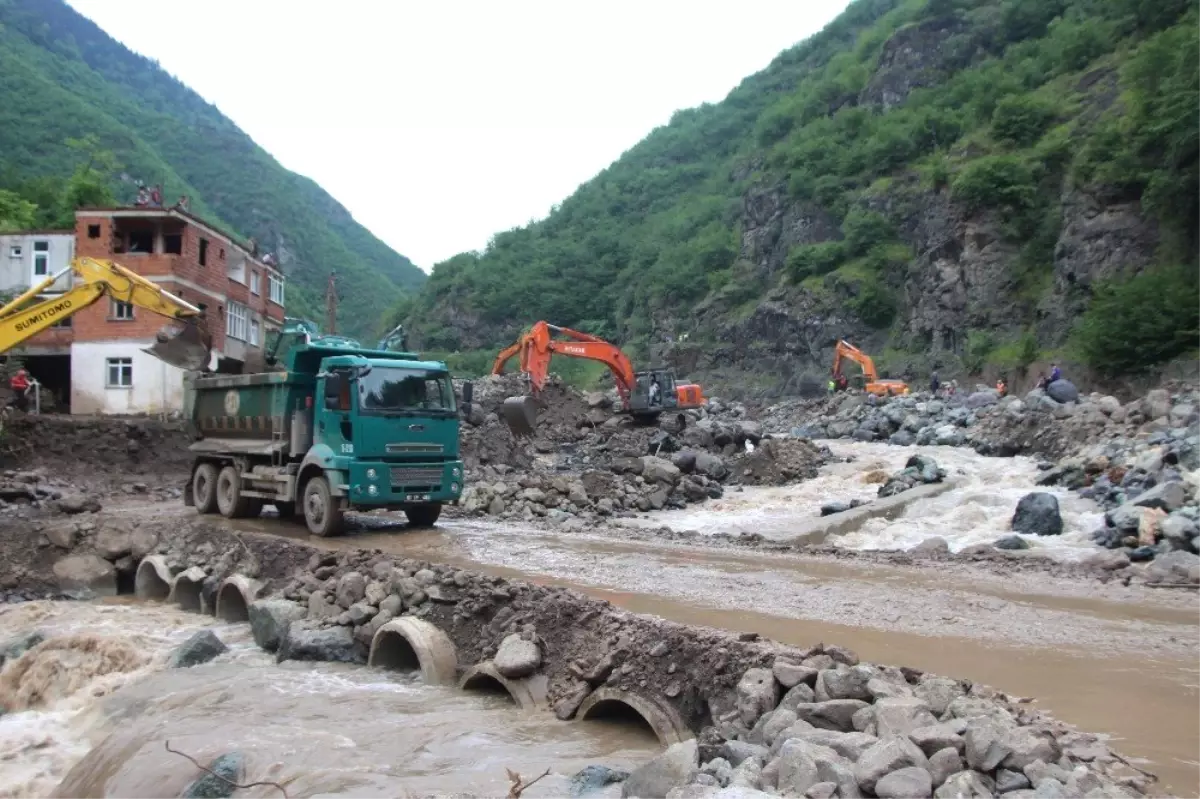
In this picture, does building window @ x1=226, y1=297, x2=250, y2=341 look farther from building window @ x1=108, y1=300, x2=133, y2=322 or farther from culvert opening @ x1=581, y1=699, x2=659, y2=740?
culvert opening @ x1=581, y1=699, x2=659, y2=740

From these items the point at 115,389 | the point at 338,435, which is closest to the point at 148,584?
the point at 338,435

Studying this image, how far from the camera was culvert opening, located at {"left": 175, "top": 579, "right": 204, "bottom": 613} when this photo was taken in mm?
12406

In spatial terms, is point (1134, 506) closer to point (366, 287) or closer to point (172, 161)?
point (366, 287)

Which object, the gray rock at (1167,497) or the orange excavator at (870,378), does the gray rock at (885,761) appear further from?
the orange excavator at (870,378)

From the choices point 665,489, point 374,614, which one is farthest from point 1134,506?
point 374,614

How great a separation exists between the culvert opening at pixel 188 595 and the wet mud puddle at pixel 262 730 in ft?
7.06

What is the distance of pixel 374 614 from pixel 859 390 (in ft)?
125

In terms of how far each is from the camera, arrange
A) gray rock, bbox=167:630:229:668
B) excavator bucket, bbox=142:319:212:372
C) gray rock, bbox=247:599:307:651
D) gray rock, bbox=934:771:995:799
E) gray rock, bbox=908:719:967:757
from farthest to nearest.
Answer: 1. excavator bucket, bbox=142:319:212:372
2. gray rock, bbox=247:599:307:651
3. gray rock, bbox=167:630:229:668
4. gray rock, bbox=908:719:967:757
5. gray rock, bbox=934:771:995:799

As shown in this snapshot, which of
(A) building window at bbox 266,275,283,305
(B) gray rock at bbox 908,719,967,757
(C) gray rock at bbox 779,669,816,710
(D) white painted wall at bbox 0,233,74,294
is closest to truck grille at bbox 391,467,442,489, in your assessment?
(C) gray rock at bbox 779,669,816,710

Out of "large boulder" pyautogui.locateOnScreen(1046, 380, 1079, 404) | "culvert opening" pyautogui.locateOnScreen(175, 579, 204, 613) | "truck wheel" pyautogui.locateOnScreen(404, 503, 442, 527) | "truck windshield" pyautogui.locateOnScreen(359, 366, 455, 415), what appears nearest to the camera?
"culvert opening" pyautogui.locateOnScreen(175, 579, 204, 613)

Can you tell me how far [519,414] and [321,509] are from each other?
13025 millimetres

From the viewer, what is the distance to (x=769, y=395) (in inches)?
2249

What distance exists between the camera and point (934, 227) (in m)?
54.1

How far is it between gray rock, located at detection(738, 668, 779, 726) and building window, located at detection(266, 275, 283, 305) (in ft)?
135
